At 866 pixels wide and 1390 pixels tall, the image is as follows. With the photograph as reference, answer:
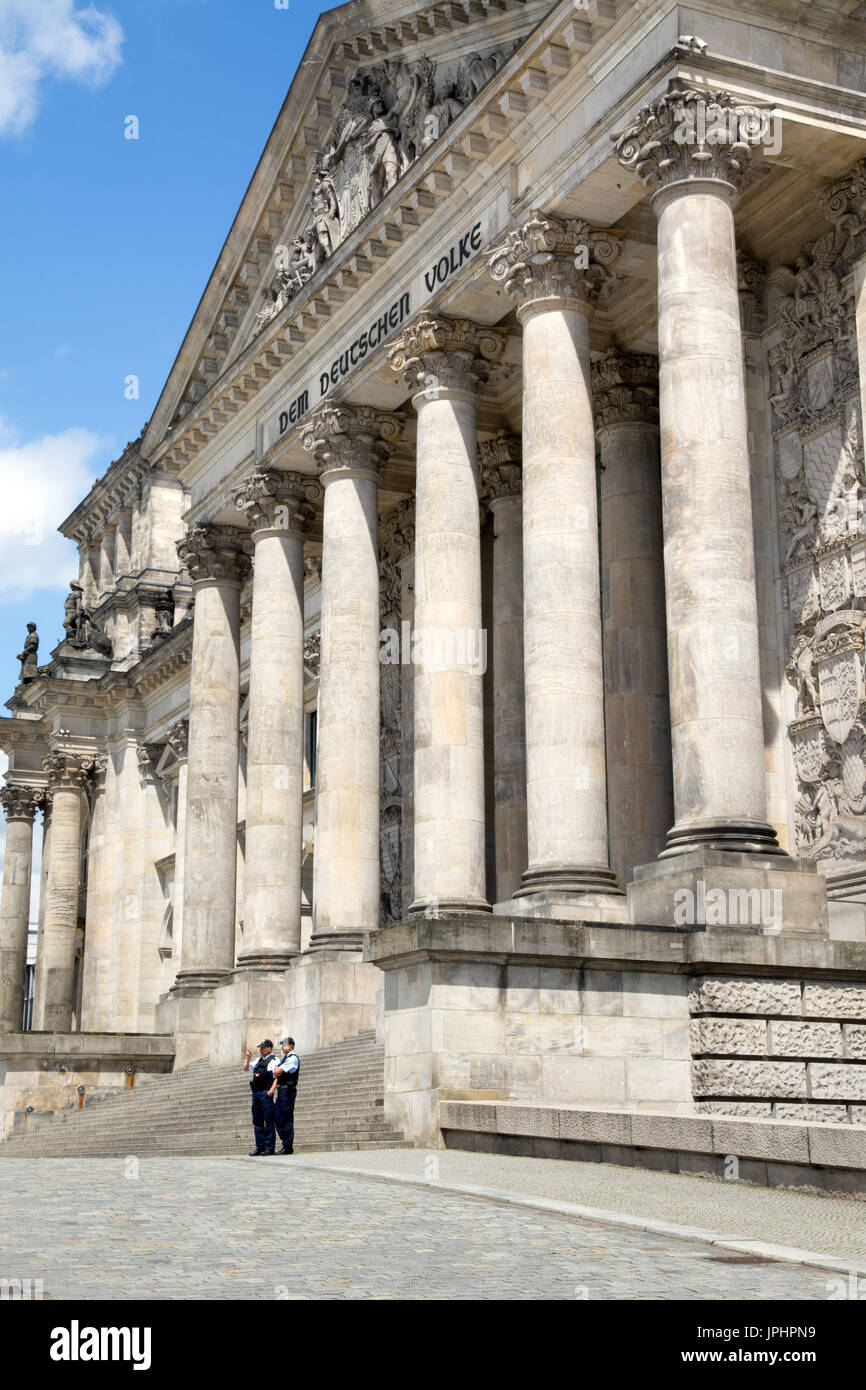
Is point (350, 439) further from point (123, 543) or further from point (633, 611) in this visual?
point (123, 543)

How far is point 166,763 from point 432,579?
3400cm

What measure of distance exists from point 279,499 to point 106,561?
3752 cm

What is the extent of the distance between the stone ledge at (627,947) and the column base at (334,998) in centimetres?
951

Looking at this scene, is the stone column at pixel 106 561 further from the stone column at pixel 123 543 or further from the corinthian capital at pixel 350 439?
the corinthian capital at pixel 350 439

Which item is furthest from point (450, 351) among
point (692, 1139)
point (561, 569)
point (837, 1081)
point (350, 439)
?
point (692, 1139)

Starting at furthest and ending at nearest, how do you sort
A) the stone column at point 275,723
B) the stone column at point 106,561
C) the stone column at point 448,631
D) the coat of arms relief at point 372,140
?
1. the stone column at point 106,561
2. the stone column at point 275,723
3. the coat of arms relief at point 372,140
4. the stone column at point 448,631

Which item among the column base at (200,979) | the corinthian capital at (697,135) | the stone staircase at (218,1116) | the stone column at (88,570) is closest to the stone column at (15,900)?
the stone column at (88,570)

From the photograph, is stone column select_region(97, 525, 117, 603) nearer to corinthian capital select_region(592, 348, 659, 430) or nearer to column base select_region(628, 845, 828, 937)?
corinthian capital select_region(592, 348, 659, 430)

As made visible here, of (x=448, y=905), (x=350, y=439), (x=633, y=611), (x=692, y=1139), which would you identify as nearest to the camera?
(x=692, y=1139)

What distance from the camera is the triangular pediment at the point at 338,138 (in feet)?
104

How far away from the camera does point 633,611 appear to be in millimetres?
31797

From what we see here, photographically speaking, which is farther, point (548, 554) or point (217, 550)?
point (217, 550)

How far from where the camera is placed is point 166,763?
61.8 meters

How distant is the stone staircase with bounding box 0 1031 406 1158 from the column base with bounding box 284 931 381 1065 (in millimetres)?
628
